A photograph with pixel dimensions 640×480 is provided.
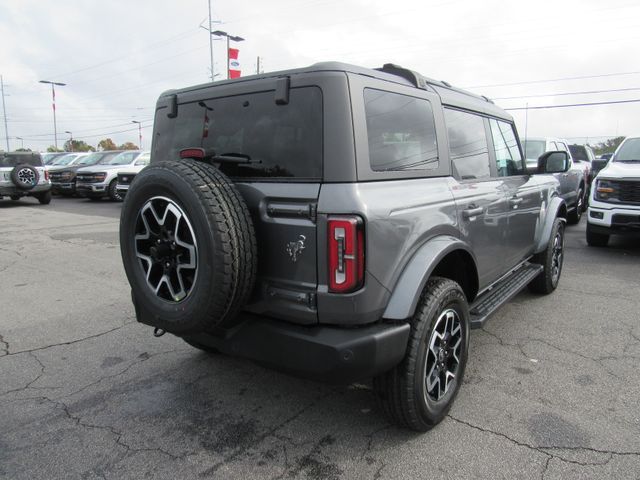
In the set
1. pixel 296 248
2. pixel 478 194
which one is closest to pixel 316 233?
pixel 296 248

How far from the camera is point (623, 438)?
2.63m

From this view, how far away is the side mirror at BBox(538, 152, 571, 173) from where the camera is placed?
15.4 ft

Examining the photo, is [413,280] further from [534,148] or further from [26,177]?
[26,177]

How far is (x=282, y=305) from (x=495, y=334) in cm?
251

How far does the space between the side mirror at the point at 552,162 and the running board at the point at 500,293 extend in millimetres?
998

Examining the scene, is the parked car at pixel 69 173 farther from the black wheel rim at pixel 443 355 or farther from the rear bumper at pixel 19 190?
the black wheel rim at pixel 443 355

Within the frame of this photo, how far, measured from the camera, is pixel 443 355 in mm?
2840

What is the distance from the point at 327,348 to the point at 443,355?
2.98 ft

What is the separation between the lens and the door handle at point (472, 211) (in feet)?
10.2

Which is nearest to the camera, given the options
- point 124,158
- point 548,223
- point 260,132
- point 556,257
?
point 260,132

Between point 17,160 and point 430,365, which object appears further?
point 17,160

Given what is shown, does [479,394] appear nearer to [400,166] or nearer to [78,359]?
[400,166]

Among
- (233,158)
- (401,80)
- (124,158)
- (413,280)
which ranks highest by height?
(124,158)

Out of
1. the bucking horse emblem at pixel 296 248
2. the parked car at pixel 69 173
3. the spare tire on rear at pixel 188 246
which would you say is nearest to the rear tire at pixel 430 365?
the bucking horse emblem at pixel 296 248
